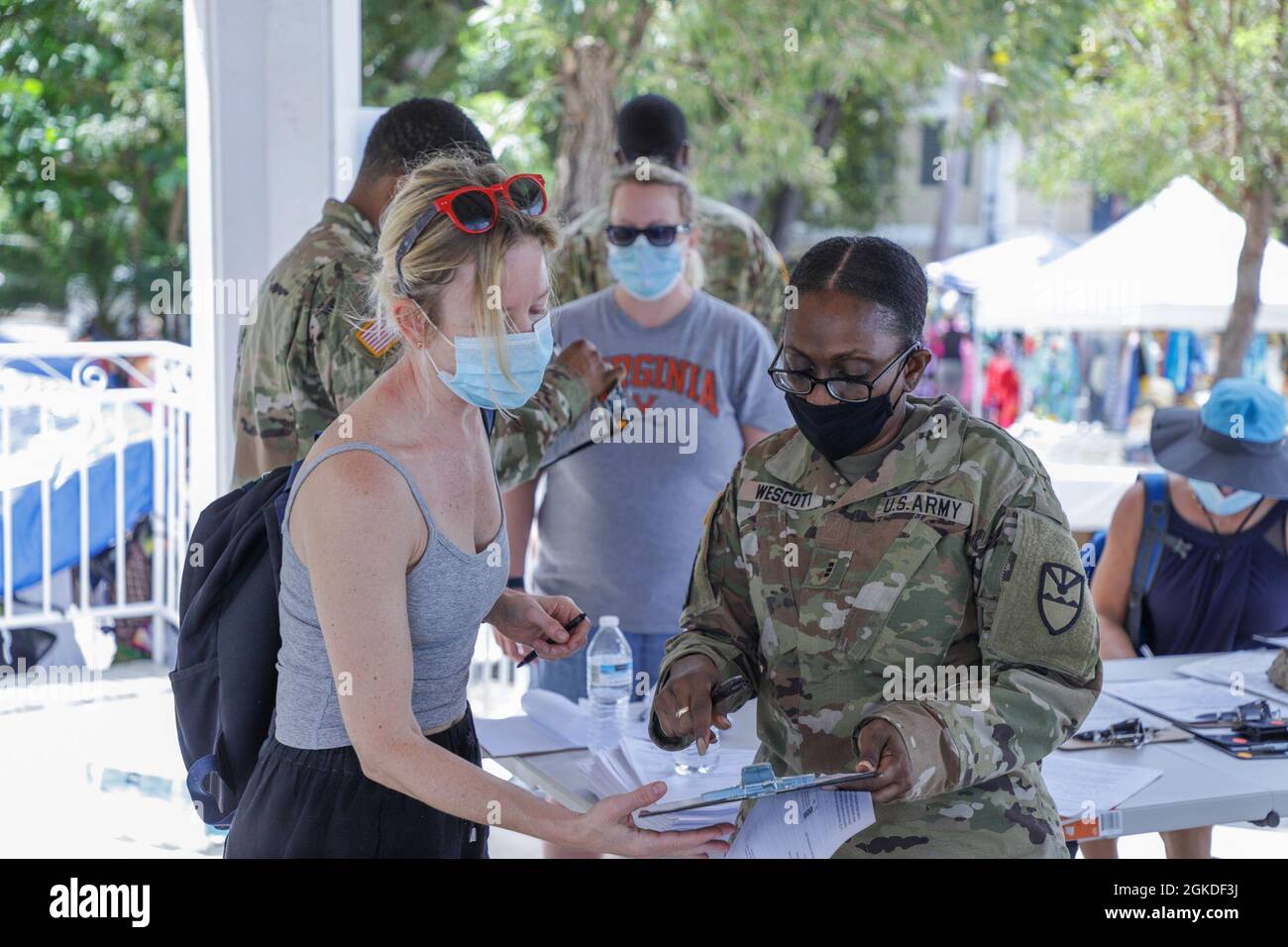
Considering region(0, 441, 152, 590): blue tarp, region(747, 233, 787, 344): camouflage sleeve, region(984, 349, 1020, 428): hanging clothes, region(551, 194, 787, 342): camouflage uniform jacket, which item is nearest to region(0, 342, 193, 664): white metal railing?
region(0, 441, 152, 590): blue tarp

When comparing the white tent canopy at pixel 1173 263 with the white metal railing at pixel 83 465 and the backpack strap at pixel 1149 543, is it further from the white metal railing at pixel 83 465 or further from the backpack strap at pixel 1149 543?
the white metal railing at pixel 83 465

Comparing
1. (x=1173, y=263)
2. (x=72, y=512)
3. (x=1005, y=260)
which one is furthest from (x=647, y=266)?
(x=1005, y=260)

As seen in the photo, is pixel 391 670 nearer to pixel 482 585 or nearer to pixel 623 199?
pixel 482 585

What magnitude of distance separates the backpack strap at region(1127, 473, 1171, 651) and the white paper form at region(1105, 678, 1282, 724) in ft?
1.44

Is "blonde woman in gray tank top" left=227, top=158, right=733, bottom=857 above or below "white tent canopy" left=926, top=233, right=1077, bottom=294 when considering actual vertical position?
below

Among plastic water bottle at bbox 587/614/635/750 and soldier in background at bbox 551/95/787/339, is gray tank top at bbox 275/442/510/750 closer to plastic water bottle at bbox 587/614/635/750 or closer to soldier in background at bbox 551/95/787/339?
plastic water bottle at bbox 587/614/635/750

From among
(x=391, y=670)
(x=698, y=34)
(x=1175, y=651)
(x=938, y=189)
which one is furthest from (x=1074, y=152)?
(x=938, y=189)

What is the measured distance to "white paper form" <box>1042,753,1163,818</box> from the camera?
2488 millimetres

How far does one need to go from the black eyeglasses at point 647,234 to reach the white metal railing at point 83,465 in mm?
3128

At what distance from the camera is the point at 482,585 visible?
187 centimetres

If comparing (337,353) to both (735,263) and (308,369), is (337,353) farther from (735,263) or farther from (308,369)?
(735,263)

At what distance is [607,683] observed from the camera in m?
3.04

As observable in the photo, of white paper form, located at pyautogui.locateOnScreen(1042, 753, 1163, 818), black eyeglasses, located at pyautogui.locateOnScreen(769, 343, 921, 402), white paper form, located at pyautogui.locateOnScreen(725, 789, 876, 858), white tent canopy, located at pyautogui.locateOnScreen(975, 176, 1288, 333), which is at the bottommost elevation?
white paper form, located at pyautogui.locateOnScreen(1042, 753, 1163, 818)

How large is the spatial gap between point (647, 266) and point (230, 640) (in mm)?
1912
